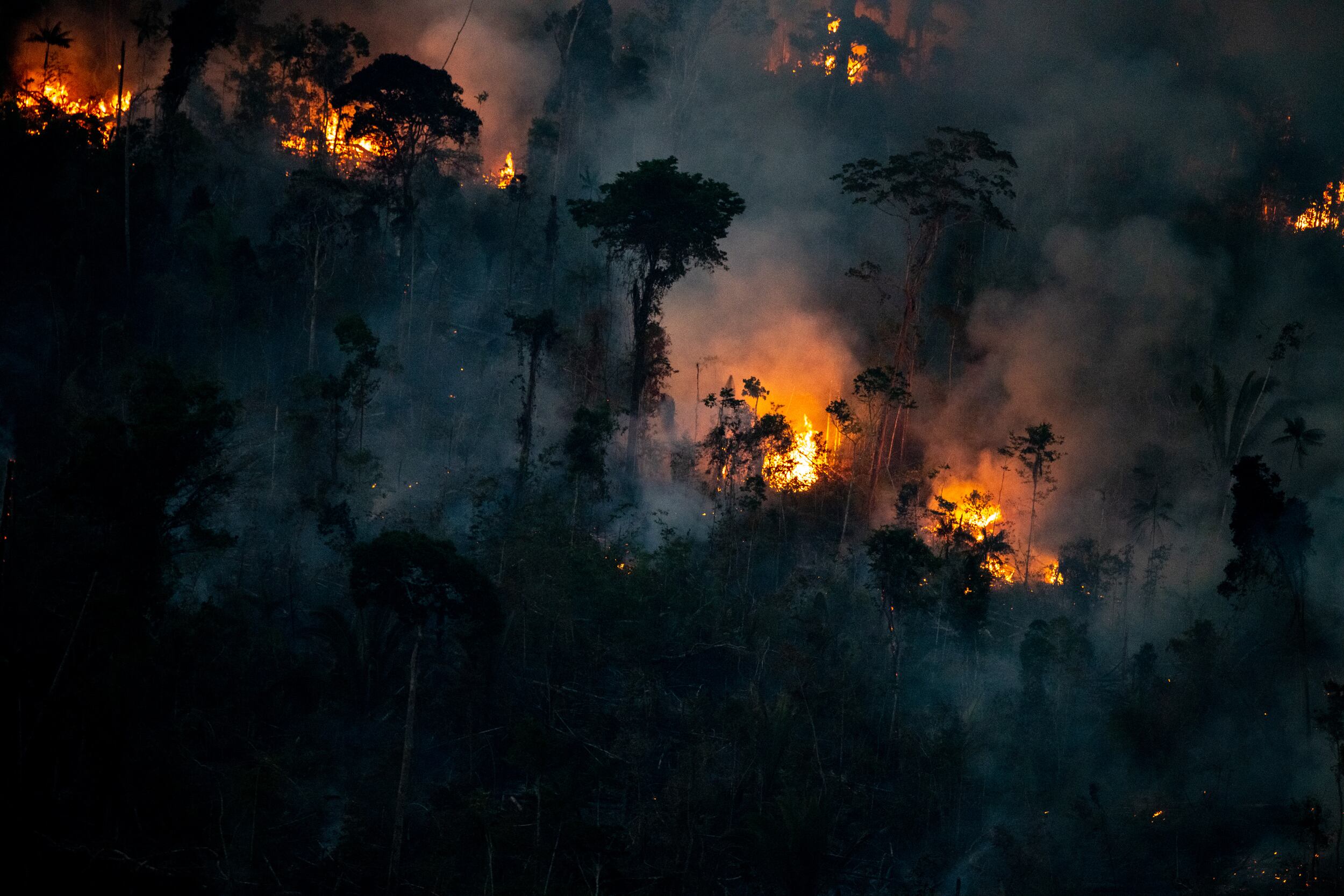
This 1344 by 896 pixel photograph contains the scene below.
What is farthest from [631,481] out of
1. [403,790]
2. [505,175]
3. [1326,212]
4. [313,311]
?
[1326,212]

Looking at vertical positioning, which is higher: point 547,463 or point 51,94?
point 51,94

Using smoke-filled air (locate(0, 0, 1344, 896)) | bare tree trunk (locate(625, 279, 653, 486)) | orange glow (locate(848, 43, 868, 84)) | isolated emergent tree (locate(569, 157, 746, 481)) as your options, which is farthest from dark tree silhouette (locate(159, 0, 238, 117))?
orange glow (locate(848, 43, 868, 84))

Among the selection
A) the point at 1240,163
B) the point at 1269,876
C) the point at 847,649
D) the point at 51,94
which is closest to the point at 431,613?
the point at 847,649

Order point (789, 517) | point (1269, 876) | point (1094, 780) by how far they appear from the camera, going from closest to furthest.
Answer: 1. point (1269, 876)
2. point (1094, 780)
3. point (789, 517)

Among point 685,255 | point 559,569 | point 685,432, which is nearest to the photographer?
point 559,569

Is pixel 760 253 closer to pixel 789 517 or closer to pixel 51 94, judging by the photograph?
pixel 789 517

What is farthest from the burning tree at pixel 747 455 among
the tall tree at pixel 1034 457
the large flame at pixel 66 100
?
the large flame at pixel 66 100
